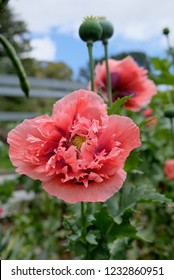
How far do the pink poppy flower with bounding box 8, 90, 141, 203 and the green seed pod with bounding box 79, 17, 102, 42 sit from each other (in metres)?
0.14

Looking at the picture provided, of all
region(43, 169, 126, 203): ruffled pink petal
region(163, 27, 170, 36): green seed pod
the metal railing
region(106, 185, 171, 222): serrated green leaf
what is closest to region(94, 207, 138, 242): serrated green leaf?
region(106, 185, 171, 222): serrated green leaf

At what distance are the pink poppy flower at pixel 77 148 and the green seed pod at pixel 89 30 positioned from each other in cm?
14

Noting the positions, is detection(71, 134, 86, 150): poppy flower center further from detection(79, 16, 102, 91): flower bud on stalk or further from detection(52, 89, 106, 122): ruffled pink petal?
detection(79, 16, 102, 91): flower bud on stalk

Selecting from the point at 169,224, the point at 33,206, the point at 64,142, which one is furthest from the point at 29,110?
the point at 64,142

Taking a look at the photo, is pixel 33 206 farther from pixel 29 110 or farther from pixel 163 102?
pixel 29 110

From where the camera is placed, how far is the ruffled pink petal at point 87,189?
626 mm

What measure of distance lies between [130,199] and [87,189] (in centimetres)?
21

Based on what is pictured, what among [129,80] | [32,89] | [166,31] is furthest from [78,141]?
[32,89]

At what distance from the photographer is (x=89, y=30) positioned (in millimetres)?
783

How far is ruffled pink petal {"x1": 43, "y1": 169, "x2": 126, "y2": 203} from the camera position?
626 mm

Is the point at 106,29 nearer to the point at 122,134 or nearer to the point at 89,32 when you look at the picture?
the point at 89,32

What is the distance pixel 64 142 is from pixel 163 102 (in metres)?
1.59

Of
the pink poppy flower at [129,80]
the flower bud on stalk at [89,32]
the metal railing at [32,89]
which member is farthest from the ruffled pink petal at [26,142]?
the metal railing at [32,89]

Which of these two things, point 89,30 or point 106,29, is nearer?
point 89,30
